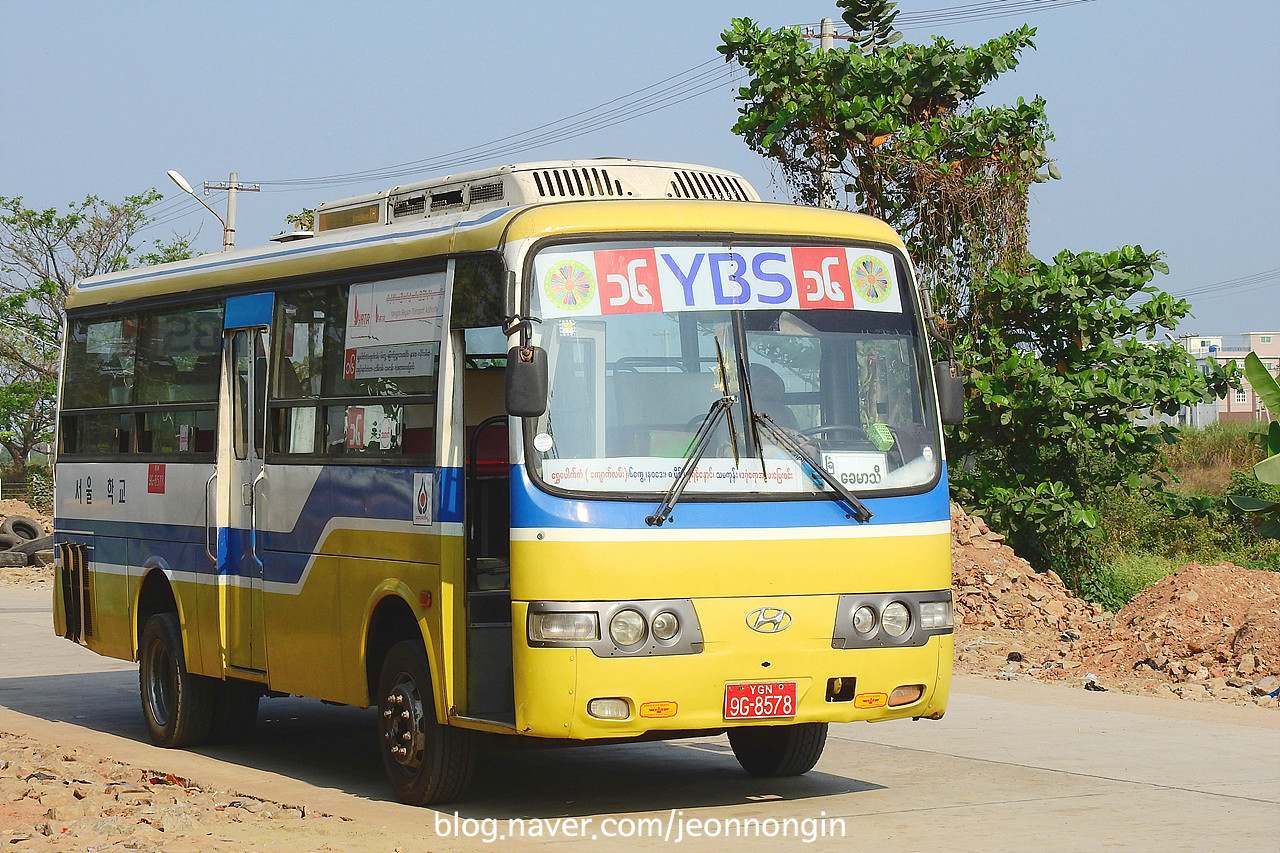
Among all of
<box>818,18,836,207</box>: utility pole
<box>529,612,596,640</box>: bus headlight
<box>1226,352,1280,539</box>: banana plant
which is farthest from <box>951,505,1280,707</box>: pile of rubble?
<box>529,612,596,640</box>: bus headlight

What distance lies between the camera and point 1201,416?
79812mm

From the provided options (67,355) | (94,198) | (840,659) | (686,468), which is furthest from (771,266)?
(94,198)

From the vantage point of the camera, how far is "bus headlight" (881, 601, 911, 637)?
8336 millimetres

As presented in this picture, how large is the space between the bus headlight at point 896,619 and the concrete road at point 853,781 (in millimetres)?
927

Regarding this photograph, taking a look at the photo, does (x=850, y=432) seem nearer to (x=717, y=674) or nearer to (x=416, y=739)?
(x=717, y=674)

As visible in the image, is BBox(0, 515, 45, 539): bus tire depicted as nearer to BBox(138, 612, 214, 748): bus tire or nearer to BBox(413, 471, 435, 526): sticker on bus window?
BBox(138, 612, 214, 748): bus tire

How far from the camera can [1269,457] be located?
52.6ft

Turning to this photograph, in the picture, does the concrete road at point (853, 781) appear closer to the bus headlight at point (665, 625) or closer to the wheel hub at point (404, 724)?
the wheel hub at point (404, 724)

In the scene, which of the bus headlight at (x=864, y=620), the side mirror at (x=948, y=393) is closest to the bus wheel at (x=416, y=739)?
the bus headlight at (x=864, y=620)

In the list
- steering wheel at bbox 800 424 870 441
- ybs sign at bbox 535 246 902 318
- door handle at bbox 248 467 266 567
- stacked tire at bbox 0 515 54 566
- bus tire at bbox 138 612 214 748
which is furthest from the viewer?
stacked tire at bbox 0 515 54 566

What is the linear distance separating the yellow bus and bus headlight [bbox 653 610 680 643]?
0.01 meters

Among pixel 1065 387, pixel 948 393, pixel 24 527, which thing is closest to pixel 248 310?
pixel 948 393

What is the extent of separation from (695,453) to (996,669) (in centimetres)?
855

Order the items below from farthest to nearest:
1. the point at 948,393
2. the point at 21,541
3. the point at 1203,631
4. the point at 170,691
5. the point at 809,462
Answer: the point at 21,541
the point at 1203,631
the point at 170,691
the point at 948,393
the point at 809,462
